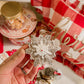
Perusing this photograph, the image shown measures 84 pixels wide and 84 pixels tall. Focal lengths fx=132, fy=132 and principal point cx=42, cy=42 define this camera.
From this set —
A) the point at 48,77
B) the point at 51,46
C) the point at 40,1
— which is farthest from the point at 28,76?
the point at 40,1

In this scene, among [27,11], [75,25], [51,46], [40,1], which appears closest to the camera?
[51,46]

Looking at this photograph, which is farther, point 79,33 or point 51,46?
point 79,33

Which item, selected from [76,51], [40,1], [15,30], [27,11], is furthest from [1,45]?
[76,51]

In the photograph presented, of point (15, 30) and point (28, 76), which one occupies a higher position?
point (15, 30)

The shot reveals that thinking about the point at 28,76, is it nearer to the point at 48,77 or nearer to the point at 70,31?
the point at 48,77

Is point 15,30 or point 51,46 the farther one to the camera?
point 15,30

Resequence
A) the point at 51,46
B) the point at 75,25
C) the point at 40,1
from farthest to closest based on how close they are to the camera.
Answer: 1. the point at 40,1
2. the point at 75,25
3. the point at 51,46

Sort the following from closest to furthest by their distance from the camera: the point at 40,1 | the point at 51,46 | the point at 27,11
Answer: the point at 51,46 → the point at 40,1 → the point at 27,11

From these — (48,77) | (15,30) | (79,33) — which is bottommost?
(48,77)

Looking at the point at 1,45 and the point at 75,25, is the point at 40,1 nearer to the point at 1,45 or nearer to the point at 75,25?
the point at 75,25
